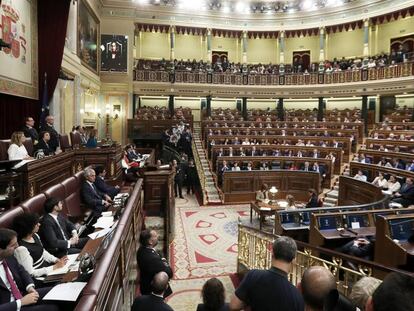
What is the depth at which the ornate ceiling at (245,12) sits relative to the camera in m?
16.9

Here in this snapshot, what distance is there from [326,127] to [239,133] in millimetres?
4224

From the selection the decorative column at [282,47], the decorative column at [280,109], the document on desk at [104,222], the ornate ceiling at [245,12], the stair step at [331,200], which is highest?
the ornate ceiling at [245,12]

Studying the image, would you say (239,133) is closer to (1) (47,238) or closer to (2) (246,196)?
(2) (246,196)

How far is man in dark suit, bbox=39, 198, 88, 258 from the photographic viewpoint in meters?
3.02

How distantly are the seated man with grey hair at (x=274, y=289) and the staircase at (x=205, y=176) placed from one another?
29.7ft

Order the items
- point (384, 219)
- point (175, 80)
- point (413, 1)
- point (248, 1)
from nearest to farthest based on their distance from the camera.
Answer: point (384, 219) < point (413, 1) < point (175, 80) < point (248, 1)

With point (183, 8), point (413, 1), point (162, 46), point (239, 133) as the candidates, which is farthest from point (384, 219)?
point (162, 46)

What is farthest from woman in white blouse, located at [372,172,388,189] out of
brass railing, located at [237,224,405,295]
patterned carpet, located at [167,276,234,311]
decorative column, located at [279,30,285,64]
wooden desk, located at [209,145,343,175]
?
decorative column, located at [279,30,285,64]

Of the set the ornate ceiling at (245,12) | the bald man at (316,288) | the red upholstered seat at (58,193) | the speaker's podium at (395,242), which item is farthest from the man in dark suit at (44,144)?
the ornate ceiling at (245,12)

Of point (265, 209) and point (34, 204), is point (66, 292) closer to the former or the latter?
point (34, 204)

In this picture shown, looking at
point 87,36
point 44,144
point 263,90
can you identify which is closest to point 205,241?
point 44,144

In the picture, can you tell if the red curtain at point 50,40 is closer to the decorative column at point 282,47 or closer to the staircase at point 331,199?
the staircase at point 331,199

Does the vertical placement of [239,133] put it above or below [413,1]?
below

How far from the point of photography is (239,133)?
48.4 feet
